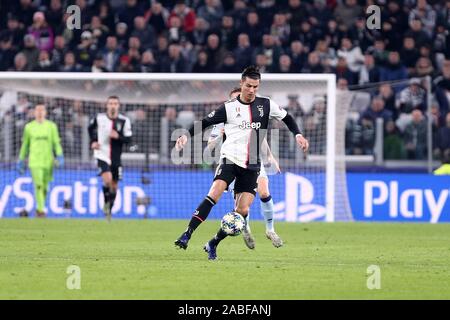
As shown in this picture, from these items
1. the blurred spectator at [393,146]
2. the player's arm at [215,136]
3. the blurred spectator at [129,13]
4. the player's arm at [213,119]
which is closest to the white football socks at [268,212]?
the player's arm at [215,136]

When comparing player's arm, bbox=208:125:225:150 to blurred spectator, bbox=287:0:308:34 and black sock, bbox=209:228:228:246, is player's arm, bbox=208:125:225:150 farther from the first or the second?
blurred spectator, bbox=287:0:308:34

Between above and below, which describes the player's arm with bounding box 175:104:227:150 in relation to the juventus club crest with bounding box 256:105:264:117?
below

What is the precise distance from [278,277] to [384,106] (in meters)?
12.9

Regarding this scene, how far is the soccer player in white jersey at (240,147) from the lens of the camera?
14016 millimetres

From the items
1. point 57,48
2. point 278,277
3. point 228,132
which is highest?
point 57,48

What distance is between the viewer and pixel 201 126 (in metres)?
14.1

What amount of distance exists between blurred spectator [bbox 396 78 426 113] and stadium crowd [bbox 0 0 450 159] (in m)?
0.02

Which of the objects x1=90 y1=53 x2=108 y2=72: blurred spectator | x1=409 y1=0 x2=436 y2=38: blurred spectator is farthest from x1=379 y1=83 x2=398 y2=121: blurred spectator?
x1=90 y1=53 x2=108 y2=72: blurred spectator

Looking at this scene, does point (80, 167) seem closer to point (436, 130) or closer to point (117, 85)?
point (117, 85)

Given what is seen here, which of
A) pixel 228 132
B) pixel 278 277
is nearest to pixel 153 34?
pixel 228 132

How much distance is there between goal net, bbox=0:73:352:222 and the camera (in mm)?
23453

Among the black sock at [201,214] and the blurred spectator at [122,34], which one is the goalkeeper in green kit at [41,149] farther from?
the black sock at [201,214]

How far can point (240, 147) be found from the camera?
1420cm

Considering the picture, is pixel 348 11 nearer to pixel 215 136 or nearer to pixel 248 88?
pixel 215 136
